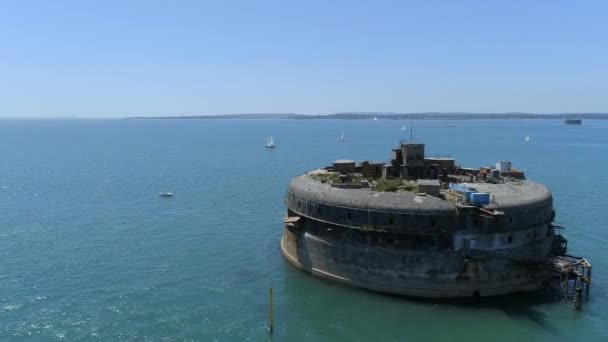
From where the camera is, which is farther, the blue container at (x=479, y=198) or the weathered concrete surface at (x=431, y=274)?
the weathered concrete surface at (x=431, y=274)

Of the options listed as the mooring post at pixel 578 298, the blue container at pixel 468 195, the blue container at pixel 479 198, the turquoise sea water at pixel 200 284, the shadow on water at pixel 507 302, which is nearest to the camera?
the turquoise sea water at pixel 200 284

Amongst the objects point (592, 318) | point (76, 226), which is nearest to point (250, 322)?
point (592, 318)

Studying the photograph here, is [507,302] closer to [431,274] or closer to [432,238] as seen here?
[431,274]

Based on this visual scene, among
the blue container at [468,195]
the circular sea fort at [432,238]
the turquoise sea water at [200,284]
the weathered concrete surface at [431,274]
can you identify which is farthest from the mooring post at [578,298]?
the blue container at [468,195]

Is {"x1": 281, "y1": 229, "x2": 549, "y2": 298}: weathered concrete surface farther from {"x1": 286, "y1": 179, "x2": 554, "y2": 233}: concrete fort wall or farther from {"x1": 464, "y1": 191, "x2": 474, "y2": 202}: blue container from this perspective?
{"x1": 464, "y1": 191, "x2": 474, "y2": 202}: blue container

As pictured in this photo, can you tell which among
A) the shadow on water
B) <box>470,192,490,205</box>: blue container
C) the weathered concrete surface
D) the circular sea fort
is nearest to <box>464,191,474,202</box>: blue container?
the circular sea fort

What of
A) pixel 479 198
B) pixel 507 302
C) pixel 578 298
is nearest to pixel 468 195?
pixel 479 198

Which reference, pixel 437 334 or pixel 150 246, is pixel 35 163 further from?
pixel 437 334

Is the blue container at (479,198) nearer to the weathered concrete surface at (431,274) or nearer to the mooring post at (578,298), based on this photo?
the weathered concrete surface at (431,274)
